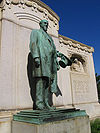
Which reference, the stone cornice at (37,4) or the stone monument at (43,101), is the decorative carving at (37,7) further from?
the stone monument at (43,101)

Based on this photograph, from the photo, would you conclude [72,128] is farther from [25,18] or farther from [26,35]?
[25,18]

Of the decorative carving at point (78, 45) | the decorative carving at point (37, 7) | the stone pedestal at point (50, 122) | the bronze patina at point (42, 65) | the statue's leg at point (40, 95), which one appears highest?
the decorative carving at point (37, 7)

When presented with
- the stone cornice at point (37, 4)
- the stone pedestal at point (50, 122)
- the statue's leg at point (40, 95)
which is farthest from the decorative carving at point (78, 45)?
the stone pedestal at point (50, 122)

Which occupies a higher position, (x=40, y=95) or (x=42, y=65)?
(x=42, y=65)

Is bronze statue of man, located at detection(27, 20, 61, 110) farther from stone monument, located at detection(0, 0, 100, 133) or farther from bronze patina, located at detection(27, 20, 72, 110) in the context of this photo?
stone monument, located at detection(0, 0, 100, 133)

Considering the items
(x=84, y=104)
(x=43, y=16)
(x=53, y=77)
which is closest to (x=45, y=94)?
(x=53, y=77)

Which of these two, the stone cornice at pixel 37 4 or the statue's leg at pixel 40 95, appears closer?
the statue's leg at pixel 40 95

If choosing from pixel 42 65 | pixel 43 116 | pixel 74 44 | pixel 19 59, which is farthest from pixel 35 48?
pixel 74 44

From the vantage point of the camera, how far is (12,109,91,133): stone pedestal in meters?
2.72

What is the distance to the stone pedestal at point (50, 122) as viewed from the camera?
272 cm

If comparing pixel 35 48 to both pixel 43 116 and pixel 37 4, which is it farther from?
pixel 37 4

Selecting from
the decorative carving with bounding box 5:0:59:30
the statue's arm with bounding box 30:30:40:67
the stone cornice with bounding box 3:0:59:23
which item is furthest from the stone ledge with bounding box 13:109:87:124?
the stone cornice with bounding box 3:0:59:23

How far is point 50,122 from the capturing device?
284 cm

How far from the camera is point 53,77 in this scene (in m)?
4.02
